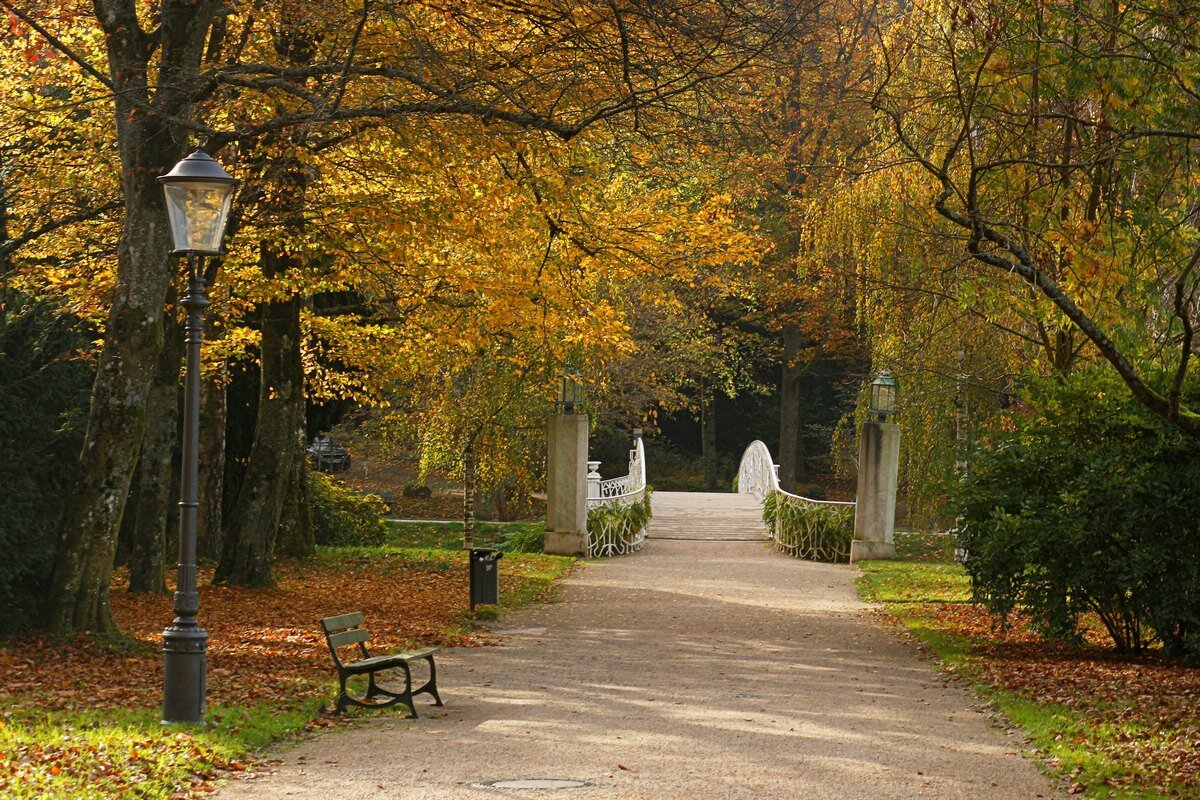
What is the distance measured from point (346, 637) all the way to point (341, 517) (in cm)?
1628

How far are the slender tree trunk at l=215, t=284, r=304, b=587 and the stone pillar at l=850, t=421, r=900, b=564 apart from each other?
1068 cm

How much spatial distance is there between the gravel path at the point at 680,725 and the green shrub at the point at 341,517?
10300 millimetres

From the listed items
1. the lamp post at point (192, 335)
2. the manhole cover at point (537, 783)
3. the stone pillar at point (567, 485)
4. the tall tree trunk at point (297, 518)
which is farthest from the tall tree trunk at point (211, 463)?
the manhole cover at point (537, 783)

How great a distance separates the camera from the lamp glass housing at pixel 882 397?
81.2 ft

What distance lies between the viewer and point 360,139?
15.2 meters

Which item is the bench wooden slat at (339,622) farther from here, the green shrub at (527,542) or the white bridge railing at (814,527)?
the white bridge railing at (814,527)

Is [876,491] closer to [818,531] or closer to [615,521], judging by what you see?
[818,531]

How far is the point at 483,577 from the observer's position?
54.4 ft

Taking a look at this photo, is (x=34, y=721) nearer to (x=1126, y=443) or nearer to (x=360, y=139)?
(x=360, y=139)

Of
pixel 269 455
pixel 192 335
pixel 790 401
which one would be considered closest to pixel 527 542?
pixel 269 455

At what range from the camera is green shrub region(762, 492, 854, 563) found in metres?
25.9

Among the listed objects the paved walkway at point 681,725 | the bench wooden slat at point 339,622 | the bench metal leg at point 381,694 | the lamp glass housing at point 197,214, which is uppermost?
the lamp glass housing at point 197,214

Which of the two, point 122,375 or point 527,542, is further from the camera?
point 527,542

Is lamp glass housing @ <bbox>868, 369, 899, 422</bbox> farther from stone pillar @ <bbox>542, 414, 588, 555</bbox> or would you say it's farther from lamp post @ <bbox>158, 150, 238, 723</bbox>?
lamp post @ <bbox>158, 150, 238, 723</bbox>
